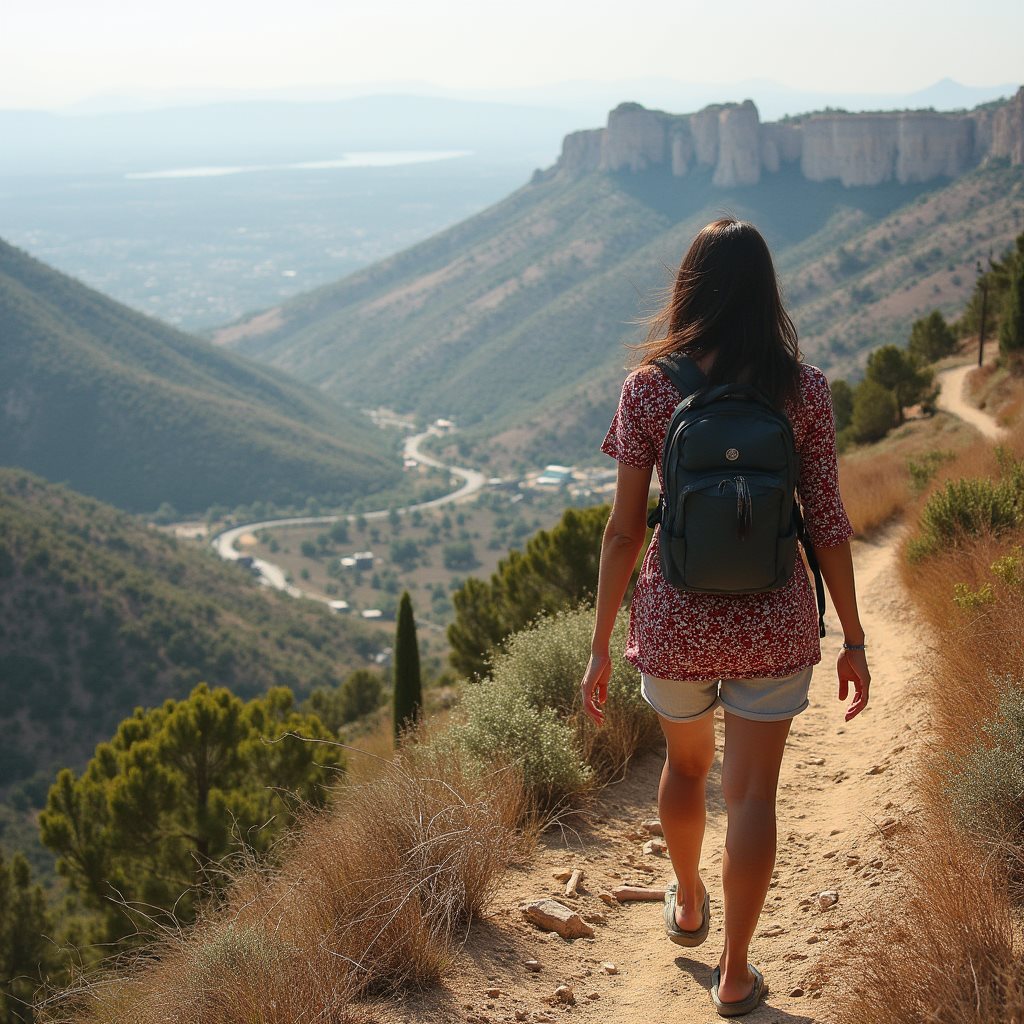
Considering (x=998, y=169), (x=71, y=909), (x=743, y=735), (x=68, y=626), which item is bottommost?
(x=68, y=626)

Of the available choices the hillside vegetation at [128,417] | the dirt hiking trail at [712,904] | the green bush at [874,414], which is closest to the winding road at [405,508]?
the green bush at [874,414]

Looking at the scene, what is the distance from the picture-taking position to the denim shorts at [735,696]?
245 centimetres

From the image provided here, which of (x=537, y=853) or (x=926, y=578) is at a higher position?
(x=926, y=578)

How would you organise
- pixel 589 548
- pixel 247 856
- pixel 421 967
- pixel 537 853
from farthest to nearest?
pixel 589 548 → pixel 537 853 → pixel 247 856 → pixel 421 967

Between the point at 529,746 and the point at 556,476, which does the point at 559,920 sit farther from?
the point at 556,476

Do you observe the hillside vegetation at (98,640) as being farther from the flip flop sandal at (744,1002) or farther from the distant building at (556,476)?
the distant building at (556,476)

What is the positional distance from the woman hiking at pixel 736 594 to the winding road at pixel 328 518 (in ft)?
176

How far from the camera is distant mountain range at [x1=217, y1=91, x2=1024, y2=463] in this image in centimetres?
6319

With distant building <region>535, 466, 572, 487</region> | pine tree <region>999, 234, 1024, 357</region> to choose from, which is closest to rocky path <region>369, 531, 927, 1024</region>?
pine tree <region>999, 234, 1024, 357</region>

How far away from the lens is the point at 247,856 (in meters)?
3.49

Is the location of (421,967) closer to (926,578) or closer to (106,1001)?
(106,1001)

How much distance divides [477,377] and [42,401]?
115 feet

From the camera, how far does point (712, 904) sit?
3500 mm

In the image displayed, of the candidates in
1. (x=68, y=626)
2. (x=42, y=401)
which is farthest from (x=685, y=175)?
(x=68, y=626)
